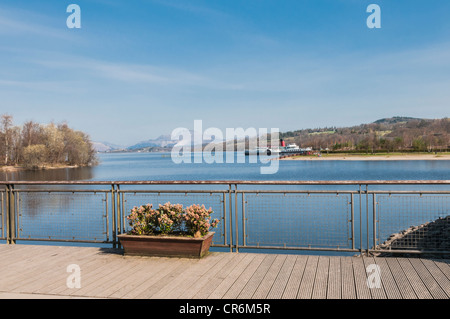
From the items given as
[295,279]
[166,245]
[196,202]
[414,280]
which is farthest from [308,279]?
[196,202]

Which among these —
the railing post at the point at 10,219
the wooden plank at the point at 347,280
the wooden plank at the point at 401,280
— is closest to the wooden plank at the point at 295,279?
the wooden plank at the point at 347,280

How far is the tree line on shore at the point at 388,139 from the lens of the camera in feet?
409

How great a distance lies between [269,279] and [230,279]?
46 centimetres

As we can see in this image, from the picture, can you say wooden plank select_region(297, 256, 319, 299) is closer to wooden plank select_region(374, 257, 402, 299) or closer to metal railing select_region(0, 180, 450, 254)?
metal railing select_region(0, 180, 450, 254)

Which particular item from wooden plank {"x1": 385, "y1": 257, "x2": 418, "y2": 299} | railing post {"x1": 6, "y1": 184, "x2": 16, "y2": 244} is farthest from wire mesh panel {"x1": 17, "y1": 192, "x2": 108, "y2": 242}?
wooden plank {"x1": 385, "y1": 257, "x2": 418, "y2": 299}

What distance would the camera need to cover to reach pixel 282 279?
4.47 m

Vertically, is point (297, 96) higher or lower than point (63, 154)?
higher

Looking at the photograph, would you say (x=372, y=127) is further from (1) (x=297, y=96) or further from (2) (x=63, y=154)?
(2) (x=63, y=154)

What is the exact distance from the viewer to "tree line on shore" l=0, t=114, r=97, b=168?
223 feet

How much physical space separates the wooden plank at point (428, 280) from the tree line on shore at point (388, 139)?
122518 millimetres

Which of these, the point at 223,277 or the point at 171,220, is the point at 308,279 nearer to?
the point at 223,277
